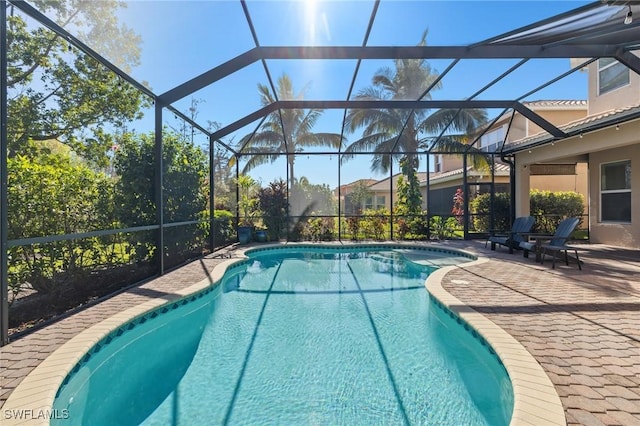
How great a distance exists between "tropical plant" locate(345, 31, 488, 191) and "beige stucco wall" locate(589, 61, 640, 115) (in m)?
3.87

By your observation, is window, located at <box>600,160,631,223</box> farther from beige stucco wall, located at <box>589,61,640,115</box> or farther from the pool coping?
the pool coping

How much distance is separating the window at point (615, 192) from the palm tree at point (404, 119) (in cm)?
485

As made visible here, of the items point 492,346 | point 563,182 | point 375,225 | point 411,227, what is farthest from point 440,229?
point 492,346

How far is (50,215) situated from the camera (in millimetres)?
4426

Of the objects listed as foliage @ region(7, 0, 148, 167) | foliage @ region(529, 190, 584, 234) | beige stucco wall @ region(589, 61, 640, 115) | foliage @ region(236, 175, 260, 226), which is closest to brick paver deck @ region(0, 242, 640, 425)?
foliage @ region(7, 0, 148, 167)

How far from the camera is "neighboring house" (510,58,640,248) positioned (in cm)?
765

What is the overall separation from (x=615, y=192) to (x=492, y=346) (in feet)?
31.0

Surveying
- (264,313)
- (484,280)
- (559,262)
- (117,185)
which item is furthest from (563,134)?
(117,185)

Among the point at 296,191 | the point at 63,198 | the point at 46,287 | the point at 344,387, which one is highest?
the point at 296,191

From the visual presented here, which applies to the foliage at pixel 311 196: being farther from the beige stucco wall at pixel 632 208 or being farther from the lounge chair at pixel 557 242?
the beige stucco wall at pixel 632 208

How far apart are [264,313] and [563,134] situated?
924 cm

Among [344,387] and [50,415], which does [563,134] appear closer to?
[344,387]

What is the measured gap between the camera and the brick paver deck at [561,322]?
88.4 inches

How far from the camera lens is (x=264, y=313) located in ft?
16.0
